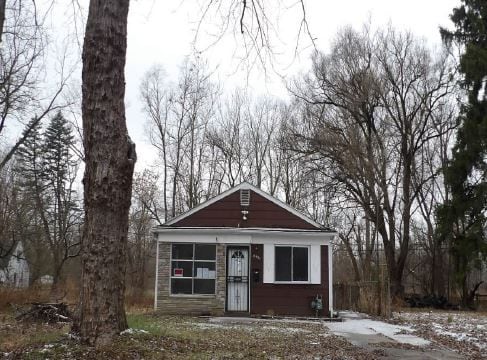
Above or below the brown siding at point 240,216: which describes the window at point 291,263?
below

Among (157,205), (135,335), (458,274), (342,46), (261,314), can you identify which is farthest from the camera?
(157,205)

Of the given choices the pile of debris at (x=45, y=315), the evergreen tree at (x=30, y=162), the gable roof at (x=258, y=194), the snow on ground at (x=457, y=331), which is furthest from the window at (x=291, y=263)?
the evergreen tree at (x=30, y=162)

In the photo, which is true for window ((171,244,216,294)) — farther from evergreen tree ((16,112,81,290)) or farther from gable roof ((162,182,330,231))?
evergreen tree ((16,112,81,290))

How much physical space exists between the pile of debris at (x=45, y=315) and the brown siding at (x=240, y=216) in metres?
5.99

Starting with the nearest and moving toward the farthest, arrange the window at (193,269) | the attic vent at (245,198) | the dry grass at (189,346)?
1. the dry grass at (189,346)
2. the window at (193,269)
3. the attic vent at (245,198)

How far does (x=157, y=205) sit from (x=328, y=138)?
14451 mm

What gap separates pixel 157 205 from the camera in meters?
37.1

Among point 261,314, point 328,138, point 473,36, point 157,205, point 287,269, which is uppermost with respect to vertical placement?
point 473,36

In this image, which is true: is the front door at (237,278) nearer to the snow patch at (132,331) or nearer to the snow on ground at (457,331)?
the snow on ground at (457,331)

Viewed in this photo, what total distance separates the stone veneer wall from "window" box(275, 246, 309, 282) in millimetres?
1922

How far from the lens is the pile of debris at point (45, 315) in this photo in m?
13.4

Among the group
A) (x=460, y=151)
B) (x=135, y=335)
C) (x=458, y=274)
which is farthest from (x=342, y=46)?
(x=135, y=335)

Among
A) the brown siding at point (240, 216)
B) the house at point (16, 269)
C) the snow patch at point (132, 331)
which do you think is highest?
the brown siding at point (240, 216)

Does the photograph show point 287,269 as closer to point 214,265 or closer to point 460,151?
point 214,265
